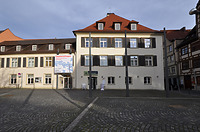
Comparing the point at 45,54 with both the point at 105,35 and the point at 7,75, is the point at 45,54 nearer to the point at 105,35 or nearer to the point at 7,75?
the point at 7,75

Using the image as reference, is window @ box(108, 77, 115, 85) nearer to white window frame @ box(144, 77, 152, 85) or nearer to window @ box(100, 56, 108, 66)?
window @ box(100, 56, 108, 66)

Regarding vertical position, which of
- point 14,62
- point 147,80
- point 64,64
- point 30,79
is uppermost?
point 14,62

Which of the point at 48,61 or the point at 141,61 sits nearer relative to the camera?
the point at 141,61

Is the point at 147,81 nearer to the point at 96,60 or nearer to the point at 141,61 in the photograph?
the point at 141,61

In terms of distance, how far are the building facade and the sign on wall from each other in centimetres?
120

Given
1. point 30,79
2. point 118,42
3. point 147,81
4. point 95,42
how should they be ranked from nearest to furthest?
point 147,81 < point 95,42 < point 118,42 < point 30,79

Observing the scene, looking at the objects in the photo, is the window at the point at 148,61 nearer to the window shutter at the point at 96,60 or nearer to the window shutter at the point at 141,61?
the window shutter at the point at 141,61

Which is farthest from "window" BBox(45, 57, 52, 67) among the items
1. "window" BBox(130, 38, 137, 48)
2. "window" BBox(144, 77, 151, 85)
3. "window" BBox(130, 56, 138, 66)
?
"window" BBox(144, 77, 151, 85)

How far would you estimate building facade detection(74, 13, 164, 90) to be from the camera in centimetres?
2336

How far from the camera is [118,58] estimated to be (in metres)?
23.9

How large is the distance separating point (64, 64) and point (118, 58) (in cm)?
920

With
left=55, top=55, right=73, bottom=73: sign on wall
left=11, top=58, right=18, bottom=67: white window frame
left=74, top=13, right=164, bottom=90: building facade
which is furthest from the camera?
left=11, top=58, right=18, bottom=67: white window frame

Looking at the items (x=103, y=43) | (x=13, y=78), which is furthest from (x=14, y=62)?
(x=103, y=43)

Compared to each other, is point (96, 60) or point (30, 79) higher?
point (96, 60)
